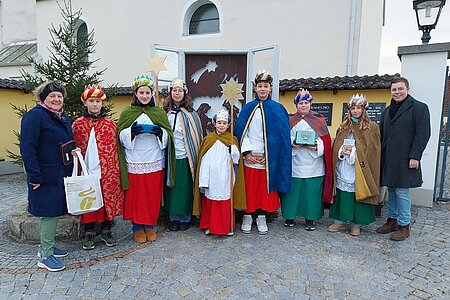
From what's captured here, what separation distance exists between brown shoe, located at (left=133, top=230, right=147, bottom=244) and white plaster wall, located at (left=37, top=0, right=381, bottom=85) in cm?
517

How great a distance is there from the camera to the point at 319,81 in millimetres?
7508

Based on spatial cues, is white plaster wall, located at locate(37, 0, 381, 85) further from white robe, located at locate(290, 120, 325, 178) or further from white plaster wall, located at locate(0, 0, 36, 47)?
white robe, located at locate(290, 120, 325, 178)

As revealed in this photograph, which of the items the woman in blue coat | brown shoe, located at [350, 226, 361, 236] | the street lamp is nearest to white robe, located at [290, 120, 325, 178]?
brown shoe, located at [350, 226, 361, 236]

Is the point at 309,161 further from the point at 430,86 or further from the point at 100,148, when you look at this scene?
the point at 430,86

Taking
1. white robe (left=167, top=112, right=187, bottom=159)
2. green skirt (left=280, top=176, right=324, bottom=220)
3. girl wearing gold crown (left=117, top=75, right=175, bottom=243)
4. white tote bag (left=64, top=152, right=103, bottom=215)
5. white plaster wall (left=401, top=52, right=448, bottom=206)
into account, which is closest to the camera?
white tote bag (left=64, top=152, right=103, bottom=215)

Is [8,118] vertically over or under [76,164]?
over

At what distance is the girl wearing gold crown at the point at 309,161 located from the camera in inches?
150

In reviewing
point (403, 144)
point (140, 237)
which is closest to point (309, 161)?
point (403, 144)

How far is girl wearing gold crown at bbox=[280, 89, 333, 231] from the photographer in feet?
12.5

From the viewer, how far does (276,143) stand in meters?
3.75

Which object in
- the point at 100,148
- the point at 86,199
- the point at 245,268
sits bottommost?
the point at 245,268

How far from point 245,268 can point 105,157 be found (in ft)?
5.96

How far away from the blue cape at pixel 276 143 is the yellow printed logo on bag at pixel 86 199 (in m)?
1.76

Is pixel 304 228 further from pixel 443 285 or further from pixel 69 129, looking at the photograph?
pixel 69 129
